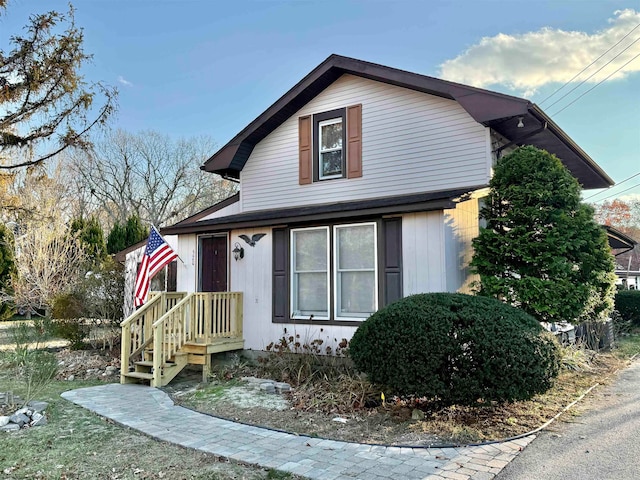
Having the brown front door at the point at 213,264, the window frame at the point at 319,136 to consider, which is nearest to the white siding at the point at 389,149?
the window frame at the point at 319,136

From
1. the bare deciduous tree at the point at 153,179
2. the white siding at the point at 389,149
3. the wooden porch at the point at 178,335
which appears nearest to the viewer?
the wooden porch at the point at 178,335

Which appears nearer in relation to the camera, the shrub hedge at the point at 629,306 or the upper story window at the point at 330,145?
the upper story window at the point at 330,145

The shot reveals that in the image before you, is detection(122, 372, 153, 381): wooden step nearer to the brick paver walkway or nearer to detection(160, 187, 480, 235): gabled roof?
the brick paver walkway

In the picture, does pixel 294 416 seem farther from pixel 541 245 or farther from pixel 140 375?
pixel 541 245

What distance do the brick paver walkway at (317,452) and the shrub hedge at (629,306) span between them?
12177 mm

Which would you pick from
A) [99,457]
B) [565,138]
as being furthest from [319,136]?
[99,457]

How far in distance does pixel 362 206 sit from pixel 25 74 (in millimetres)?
5695

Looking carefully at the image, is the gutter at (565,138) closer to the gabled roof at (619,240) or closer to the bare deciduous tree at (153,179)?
the gabled roof at (619,240)

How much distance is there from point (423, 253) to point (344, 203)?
2.29 metres

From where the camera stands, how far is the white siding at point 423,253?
24.7ft

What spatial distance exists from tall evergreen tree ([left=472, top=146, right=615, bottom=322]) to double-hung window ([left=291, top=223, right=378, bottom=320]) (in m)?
1.85

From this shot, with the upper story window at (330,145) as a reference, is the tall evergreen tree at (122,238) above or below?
below

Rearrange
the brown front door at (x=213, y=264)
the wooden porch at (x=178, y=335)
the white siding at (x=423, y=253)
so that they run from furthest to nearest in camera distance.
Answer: the brown front door at (x=213, y=264) → the wooden porch at (x=178, y=335) → the white siding at (x=423, y=253)

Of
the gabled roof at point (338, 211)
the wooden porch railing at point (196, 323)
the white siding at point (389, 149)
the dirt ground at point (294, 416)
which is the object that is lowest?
the dirt ground at point (294, 416)
